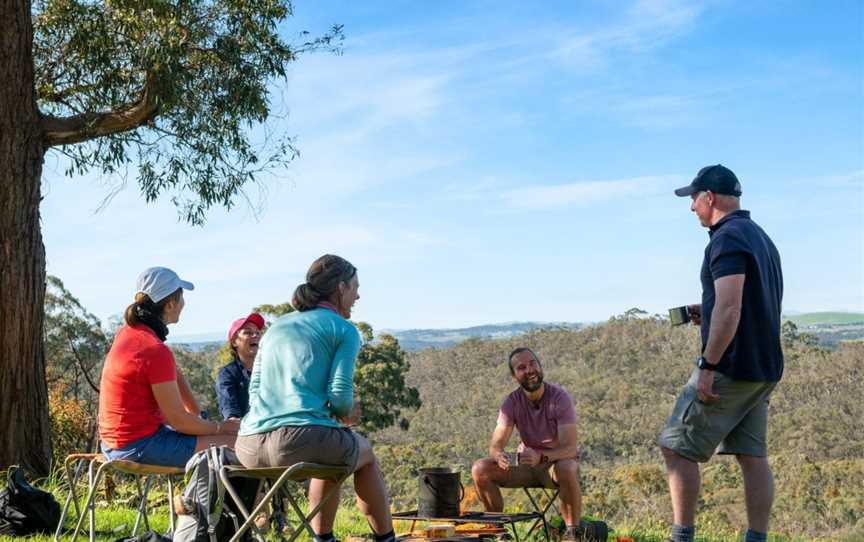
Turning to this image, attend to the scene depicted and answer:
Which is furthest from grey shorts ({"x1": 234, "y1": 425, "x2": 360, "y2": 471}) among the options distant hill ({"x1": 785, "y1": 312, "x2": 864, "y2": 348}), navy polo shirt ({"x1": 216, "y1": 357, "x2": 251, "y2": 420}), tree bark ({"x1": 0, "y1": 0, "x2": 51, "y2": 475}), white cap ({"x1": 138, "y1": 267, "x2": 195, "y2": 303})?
distant hill ({"x1": 785, "y1": 312, "x2": 864, "y2": 348})

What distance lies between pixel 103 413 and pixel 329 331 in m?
1.28

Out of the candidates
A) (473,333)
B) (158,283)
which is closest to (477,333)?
(473,333)

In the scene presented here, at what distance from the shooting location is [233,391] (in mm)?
5664

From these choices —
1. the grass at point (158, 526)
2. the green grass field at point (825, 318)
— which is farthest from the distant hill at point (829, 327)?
the grass at point (158, 526)

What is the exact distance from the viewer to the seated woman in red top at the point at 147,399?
439cm

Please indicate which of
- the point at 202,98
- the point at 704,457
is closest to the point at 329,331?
the point at 704,457

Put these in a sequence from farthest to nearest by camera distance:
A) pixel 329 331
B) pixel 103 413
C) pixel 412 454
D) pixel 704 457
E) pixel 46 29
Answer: pixel 412 454
pixel 46 29
pixel 103 413
pixel 704 457
pixel 329 331

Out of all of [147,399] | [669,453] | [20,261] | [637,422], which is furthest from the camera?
[637,422]

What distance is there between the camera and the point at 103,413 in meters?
4.51

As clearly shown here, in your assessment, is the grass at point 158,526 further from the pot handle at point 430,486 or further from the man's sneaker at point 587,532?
the pot handle at point 430,486

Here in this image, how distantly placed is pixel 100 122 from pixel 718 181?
20.4 ft

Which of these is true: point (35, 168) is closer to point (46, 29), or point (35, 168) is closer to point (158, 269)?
point (46, 29)

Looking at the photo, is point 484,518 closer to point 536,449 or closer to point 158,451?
point 536,449

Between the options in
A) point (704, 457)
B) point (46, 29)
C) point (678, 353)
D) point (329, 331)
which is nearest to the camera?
point (329, 331)
